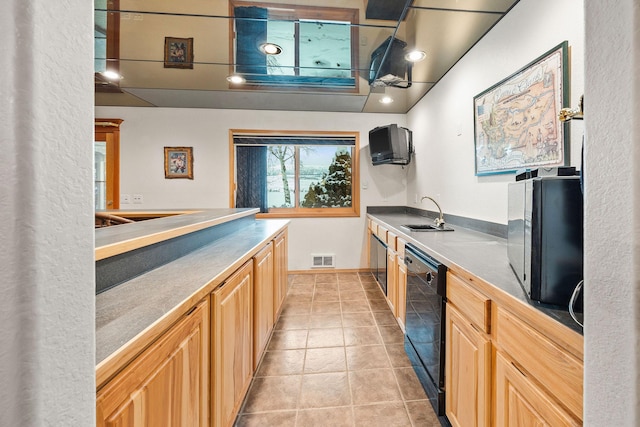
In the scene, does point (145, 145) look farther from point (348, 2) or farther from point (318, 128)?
point (348, 2)

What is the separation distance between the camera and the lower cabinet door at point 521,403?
0.73m

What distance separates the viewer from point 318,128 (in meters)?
4.08

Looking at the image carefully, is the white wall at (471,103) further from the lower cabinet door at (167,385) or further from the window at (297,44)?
the lower cabinet door at (167,385)

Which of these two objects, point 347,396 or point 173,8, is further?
point 173,8

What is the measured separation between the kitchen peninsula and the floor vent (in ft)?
7.59

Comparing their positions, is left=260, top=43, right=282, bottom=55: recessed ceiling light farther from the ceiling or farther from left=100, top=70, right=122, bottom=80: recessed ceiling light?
left=100, top=70, right=122, bottom=80: recessed ceiling light

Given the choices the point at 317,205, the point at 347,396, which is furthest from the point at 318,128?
the point at 347,396

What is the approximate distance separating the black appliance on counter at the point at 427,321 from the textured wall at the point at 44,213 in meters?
1.39

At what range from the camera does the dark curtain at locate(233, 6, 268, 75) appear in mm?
2152

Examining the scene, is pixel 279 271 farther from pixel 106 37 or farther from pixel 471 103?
pixel 106 37

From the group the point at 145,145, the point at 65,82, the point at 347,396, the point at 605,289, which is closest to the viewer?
the point at 65,82

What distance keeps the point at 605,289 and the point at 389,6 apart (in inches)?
86.8

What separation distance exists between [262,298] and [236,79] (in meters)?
2.45

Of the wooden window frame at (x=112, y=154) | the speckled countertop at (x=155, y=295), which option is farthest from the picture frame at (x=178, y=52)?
the speckled countertop at (x=155, y=295)
